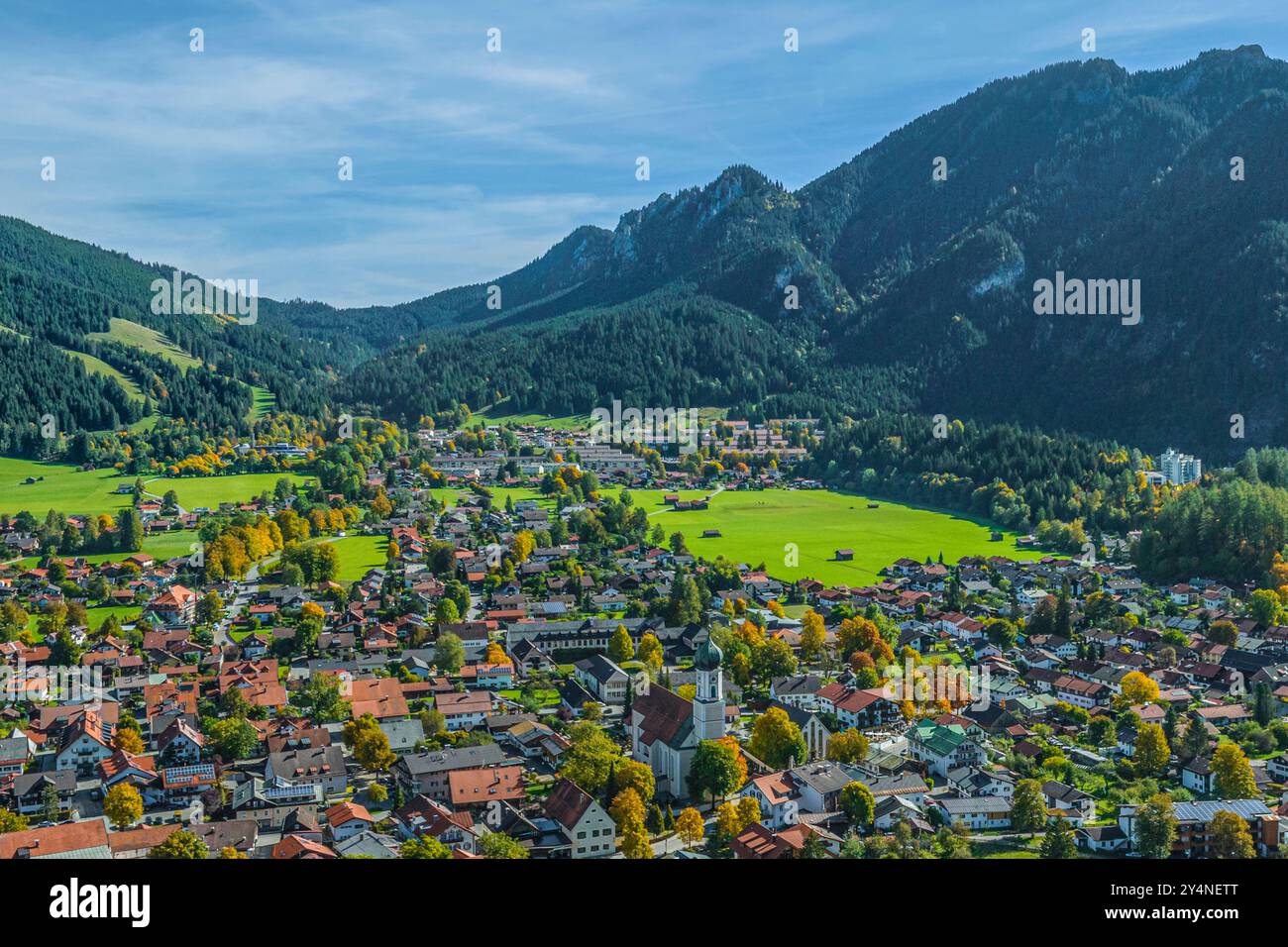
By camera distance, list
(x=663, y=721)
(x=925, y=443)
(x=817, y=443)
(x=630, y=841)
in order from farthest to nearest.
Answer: (x=817, y=443)
(x=925, y=443)
(x=663, y=721)
(x=630, y=841)

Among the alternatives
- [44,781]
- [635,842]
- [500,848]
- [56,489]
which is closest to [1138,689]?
[635,842]

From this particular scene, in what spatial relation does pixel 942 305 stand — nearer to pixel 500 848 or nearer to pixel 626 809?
pixel 626 809

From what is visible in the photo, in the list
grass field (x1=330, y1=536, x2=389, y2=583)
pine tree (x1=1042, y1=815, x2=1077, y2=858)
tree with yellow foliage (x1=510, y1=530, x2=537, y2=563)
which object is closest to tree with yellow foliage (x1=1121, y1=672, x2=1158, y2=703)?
pine tree (x1=1042, y1=815, x2=1077, y2=858)

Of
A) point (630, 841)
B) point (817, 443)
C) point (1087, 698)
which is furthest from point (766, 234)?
point (630, 841)

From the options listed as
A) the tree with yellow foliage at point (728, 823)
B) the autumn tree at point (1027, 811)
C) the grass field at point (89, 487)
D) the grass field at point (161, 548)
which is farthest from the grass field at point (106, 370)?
the autumn tree at point (1027, 811)

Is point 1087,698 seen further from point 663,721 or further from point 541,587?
point 541,587

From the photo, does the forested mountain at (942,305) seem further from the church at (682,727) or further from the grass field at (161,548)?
the church at (682,727)
